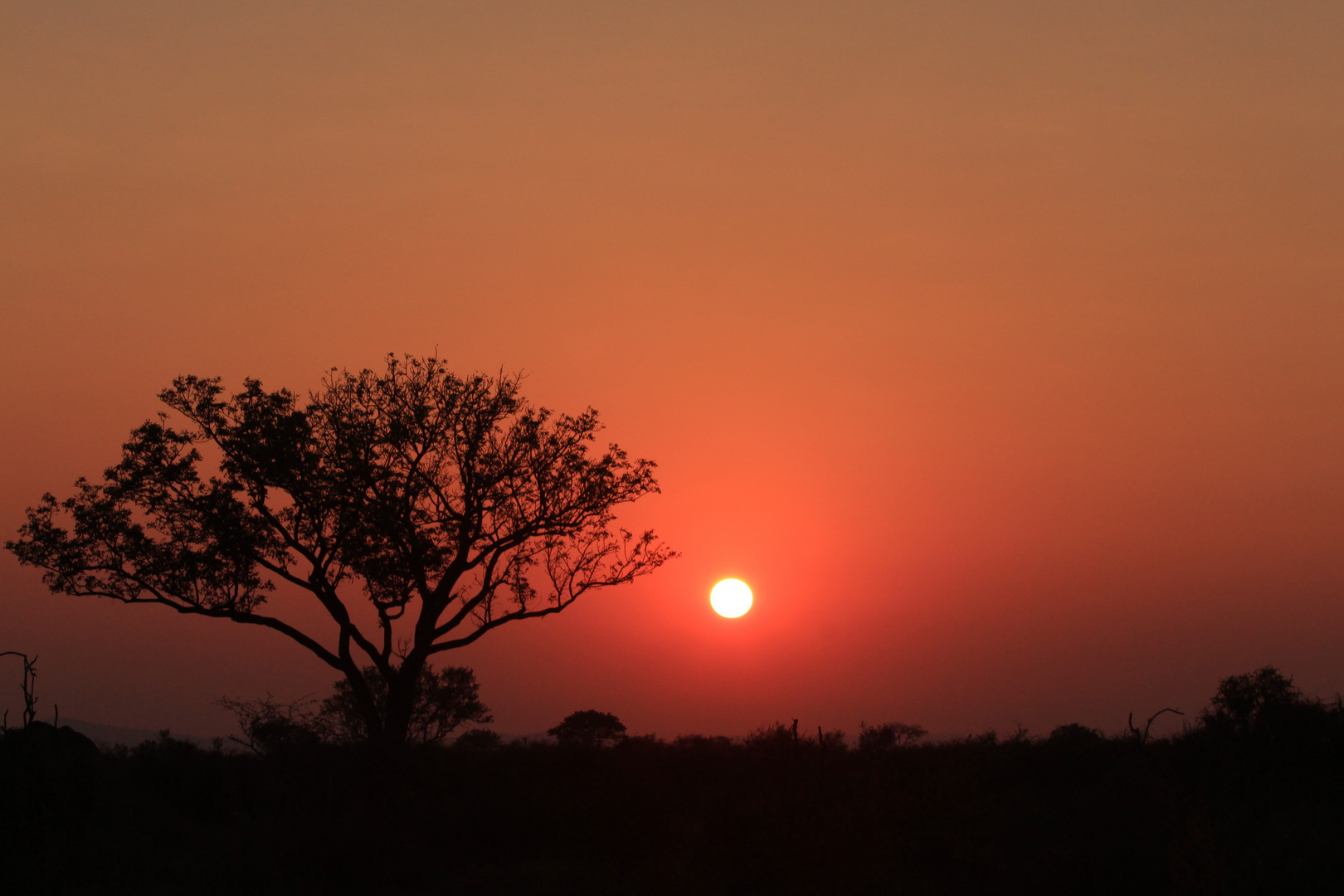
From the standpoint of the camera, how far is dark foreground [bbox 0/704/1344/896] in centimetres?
1777

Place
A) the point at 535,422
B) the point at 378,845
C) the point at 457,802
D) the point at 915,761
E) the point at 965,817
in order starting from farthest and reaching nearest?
1. the point at 535,422
2. the point at 915,761
3. the point at 457,802
4. the point at 965,817
5. the point at 378,845

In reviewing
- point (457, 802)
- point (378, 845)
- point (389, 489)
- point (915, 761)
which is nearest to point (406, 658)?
point (389, 489)

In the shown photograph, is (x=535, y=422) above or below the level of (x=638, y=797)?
above

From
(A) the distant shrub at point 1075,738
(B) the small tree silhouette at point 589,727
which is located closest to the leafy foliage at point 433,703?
(B) the small tree silhouette at point 589,727

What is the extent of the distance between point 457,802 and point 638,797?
4.27 m

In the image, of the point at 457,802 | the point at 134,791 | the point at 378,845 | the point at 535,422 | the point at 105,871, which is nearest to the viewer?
the point at 105,871

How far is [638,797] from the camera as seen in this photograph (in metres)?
24.1

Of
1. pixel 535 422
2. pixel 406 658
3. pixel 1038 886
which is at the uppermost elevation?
pixel 535 422

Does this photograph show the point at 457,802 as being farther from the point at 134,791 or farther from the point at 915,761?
the point at 915,761

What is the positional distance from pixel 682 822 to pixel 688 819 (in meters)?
0.28

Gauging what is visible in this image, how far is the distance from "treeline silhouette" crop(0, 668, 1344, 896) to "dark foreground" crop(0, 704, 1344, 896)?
57 mm

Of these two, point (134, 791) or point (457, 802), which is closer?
point (457, 802)

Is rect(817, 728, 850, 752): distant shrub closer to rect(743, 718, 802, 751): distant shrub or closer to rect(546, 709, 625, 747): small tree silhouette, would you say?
rect(743, 718, 802, 751): distant shrub

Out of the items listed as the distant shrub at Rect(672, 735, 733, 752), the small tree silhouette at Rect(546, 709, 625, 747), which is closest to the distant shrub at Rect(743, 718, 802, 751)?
the distant shrub at Rect(672, 735, 733, 752)
